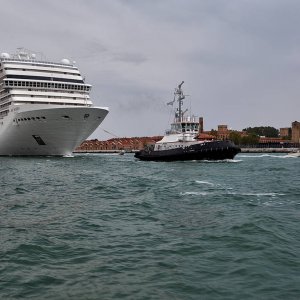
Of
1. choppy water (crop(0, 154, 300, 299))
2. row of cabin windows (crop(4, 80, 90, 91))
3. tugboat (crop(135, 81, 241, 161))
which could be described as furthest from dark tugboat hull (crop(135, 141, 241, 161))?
choppy water (crop(0, 154, 300, 299))

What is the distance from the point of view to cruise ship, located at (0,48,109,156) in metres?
63.7

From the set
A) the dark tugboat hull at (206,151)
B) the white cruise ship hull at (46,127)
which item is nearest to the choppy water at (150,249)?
the white cruise ship hull at (46,127)

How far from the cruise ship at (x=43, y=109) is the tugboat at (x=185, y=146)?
11.6 m

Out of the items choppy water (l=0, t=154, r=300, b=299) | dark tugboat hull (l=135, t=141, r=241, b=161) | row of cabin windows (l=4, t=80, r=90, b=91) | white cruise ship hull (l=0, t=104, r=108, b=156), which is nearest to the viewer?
choppy water (l=0, t=154, r=300, b=299)

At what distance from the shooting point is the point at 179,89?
7756 centimetres

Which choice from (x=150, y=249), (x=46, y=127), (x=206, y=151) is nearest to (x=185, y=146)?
(x=206, y=151)

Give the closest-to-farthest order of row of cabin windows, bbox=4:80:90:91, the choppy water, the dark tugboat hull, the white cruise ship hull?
the choppy water
the white cruise ship hull
the dark tugboat hull
row of cabin windows, bbox=4:80:90:91

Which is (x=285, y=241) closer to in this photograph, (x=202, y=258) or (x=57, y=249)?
(x=202, y=258)

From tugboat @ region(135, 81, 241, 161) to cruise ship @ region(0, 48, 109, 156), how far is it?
11.6 m

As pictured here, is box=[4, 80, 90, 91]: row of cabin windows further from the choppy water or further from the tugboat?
the choppy water

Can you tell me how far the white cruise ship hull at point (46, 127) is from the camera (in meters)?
63.1

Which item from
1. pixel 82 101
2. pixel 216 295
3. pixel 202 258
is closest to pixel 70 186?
pixel 202 258

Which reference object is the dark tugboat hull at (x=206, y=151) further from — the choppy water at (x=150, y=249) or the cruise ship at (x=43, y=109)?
the choppy water at (x=150, y=249)

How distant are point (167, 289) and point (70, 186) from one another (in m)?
20.5
